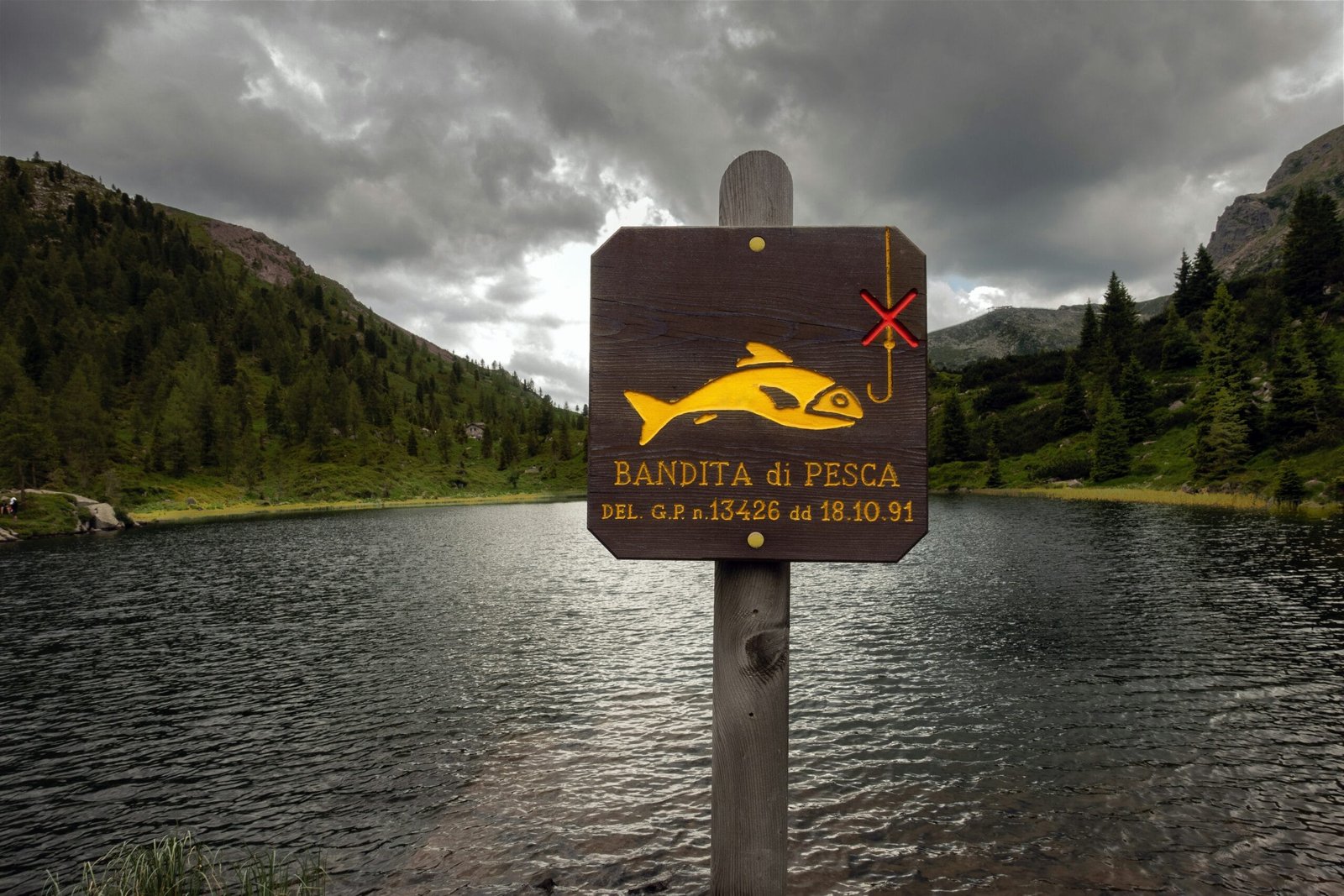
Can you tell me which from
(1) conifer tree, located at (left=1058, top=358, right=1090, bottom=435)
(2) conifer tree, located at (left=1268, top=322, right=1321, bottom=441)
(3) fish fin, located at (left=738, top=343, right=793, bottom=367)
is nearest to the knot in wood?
(3) fish fin, located at (left=738, top=343, right=793, bottom=367)

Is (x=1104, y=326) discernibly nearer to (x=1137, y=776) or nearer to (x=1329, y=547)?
(x=1329, y=547)

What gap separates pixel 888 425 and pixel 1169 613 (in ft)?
84.1

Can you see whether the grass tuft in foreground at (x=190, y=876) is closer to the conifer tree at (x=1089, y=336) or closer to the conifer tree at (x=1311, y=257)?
the conifer tree at (x=1311, y=257)

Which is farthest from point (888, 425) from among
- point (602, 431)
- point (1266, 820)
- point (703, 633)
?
point (703, 633)

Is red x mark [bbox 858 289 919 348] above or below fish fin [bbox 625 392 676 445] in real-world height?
above

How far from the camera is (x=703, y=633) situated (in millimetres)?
21688

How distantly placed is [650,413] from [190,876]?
1026 centimetres

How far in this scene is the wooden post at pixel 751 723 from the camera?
3.91 metres

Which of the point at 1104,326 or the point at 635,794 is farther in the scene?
the point at 1104,326

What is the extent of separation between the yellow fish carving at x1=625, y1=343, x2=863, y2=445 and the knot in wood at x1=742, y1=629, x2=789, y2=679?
4.40 feet

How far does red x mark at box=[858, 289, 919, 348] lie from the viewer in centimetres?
381

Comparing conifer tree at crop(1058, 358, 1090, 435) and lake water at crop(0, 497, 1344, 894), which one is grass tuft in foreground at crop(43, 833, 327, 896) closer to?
lake water at crop(0, 497, 1344, 894)

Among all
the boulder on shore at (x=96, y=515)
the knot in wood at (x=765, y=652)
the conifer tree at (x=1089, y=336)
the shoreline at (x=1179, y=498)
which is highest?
the conifer tree at (x=1089, y=336)

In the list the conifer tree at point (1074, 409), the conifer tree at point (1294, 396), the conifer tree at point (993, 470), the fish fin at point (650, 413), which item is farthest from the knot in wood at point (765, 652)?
the conifer tree at point (1074, 409)
